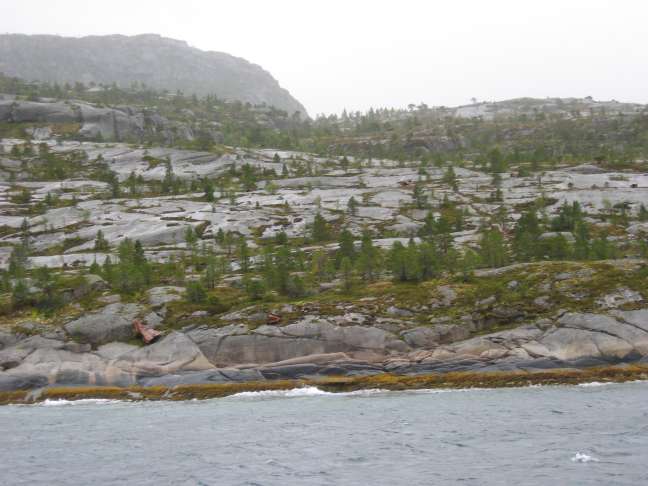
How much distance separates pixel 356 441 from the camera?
35.7 meters

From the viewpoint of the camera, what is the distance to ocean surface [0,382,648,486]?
2739 centimetres

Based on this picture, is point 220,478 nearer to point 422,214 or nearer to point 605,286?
point 605,286

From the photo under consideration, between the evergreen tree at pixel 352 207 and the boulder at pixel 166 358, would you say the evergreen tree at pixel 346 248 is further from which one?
the evergreen tree at pixel 352 207

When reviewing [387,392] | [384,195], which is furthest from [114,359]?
[384,195]

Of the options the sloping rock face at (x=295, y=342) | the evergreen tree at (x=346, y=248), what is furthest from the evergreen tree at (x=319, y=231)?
the sloping rock face at (x=295, y=342)

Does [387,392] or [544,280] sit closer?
[387,392]

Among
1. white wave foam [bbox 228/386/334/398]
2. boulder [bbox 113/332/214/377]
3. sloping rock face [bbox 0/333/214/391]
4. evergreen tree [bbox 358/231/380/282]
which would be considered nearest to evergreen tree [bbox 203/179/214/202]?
evergreen tree [bbox 358/231/380/282]

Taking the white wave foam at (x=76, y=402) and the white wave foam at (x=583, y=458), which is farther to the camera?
the white wave foam at (x=76, y=402)

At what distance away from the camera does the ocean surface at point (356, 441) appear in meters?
27.4

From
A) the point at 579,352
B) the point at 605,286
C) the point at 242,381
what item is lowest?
the point at 242,381

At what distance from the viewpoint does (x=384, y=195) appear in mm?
169500

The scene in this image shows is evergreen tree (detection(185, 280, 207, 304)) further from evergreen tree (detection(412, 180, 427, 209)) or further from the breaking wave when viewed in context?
evergreen tree (detection(412, 180, 427, 209))

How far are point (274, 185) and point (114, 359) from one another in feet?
371

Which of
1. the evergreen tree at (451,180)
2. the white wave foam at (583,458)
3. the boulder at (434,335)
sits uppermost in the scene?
the evergreen tree at (451,180)
